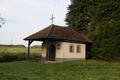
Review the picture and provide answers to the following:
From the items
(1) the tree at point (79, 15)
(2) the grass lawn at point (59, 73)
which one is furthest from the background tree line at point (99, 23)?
(2) the grass lawn at point (59, 73)

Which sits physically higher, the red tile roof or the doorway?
the red tile roof

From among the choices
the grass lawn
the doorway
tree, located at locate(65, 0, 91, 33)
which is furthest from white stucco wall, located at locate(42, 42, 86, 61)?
tree, located at locate(65, 0, 91, 33)

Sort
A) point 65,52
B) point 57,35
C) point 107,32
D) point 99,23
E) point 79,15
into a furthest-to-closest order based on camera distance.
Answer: point 79,15, point 99,23, point 107,32, point 65,52, point 57,35

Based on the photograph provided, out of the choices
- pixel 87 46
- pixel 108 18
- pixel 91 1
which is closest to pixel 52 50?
pixel 87 46

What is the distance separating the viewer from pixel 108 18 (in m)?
43.8

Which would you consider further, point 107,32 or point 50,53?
point 107,32

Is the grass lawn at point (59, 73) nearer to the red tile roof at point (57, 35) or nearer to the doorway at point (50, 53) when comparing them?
the red tile roof at point (57, 35)

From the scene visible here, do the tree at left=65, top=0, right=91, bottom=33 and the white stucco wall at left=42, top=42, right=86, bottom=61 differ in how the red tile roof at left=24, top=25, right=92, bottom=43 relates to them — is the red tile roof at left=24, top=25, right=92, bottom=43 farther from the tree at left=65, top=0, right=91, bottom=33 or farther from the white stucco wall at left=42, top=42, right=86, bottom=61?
the tree at left=65, top=0, right=91, bottom=33

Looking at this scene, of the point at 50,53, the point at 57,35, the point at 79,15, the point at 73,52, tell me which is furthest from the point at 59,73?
the point at 79,15

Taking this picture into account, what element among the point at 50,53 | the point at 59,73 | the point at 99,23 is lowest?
A: the point at 59,73

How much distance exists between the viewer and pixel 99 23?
43.7 meters

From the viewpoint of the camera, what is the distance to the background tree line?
131ft

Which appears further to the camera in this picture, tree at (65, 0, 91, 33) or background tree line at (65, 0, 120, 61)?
tree at (65, 0, 91, 33)

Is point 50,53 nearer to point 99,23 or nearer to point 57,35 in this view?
point 57,35
